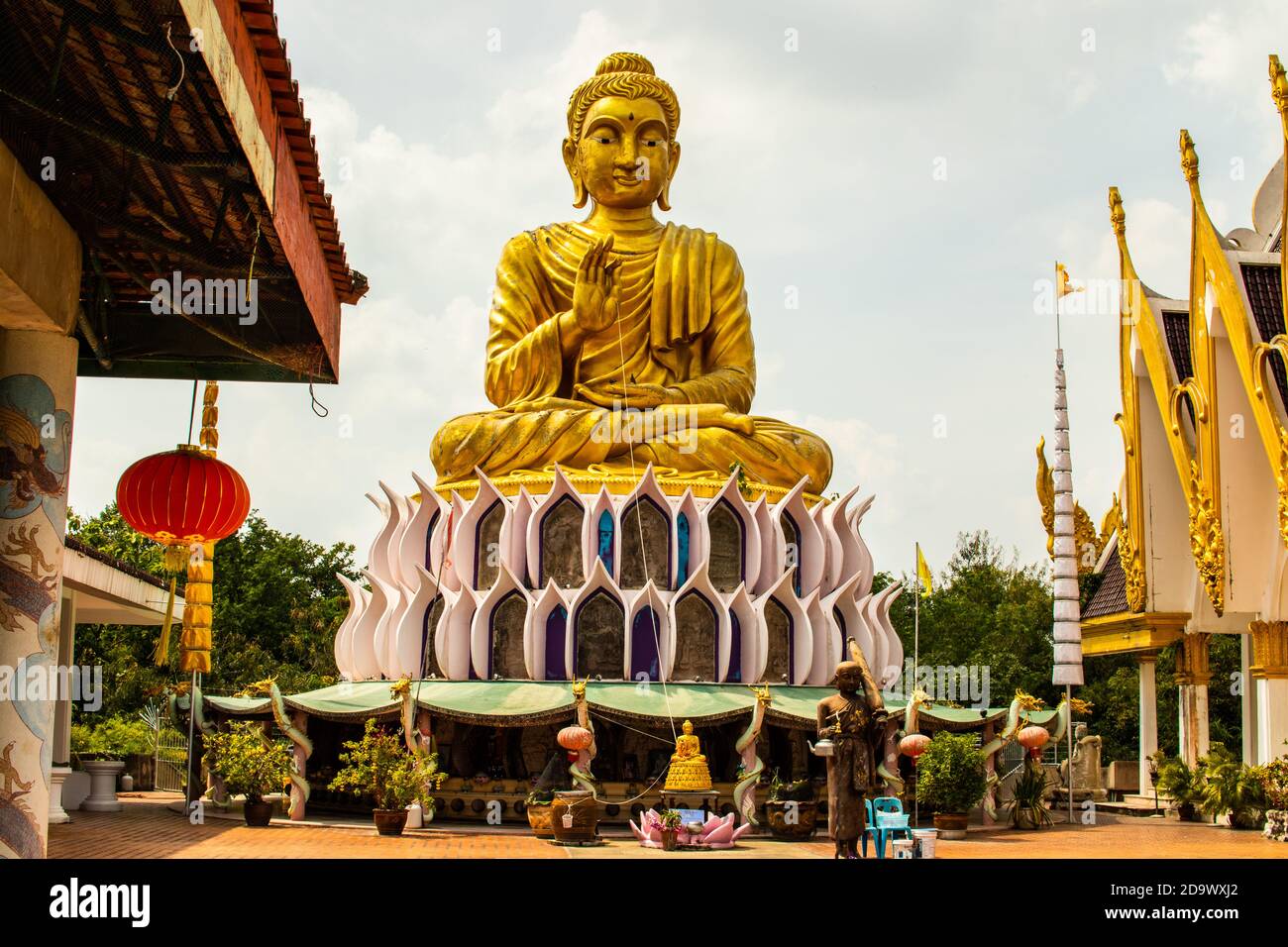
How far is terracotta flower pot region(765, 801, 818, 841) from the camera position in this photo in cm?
1862

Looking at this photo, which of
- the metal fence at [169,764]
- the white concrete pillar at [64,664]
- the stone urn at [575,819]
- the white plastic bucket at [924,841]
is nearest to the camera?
the white plastic bucket at [924,841]

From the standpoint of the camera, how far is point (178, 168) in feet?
30.4

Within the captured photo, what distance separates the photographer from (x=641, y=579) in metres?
22.0

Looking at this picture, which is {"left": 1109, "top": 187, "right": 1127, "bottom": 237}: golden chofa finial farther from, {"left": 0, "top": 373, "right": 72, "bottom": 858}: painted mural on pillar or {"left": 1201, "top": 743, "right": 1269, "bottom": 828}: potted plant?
{"left": 0, "top": 373, "right": 72, "bottom": 858}: painted mural on pillar

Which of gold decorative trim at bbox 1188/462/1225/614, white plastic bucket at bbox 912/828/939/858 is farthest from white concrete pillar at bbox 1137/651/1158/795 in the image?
white plastic bucket at bbox 912/828/939/858

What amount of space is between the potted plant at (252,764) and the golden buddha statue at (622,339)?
552 centimetres

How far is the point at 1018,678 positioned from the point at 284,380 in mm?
31082

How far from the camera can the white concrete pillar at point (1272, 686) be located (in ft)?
68.7

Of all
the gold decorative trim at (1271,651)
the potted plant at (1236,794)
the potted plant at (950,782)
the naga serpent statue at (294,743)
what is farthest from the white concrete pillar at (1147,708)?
the naga serpent statue at (294,743)

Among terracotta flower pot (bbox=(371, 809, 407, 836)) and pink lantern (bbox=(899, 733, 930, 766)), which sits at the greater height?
pink lantern (bbox=(899, 733, 930, 766))

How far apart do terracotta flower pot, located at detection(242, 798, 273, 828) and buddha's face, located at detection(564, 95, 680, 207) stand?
12.0 m

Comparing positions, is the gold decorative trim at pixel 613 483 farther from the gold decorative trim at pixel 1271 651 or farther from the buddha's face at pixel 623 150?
the gold decorative trim at pixel 1271 651

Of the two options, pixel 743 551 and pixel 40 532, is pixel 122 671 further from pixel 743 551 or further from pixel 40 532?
pixel 40 532
